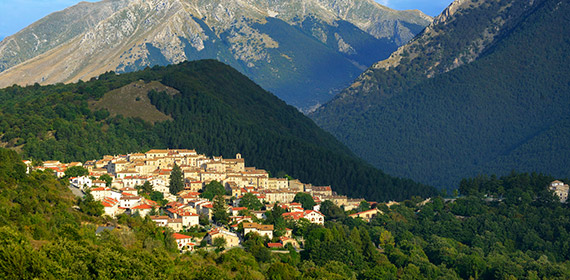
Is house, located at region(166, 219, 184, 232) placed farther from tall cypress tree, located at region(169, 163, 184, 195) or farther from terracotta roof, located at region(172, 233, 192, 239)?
tall cypress tree, located at region(169, 163, 184, 195)

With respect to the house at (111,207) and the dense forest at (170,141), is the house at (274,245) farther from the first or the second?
the dense forest at (170,141)

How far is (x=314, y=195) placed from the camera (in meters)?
145

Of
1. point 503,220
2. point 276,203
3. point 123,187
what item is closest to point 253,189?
point 276,203

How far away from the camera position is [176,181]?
129625 millimetres

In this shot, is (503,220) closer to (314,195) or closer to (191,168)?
(314,195)

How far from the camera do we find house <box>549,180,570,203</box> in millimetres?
154375

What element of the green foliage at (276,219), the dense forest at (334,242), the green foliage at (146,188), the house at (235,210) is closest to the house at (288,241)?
the green foliage at (276,219)

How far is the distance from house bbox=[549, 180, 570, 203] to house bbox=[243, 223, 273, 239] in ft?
217

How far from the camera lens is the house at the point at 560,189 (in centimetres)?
15438

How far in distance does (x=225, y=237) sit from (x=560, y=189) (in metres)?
76.3

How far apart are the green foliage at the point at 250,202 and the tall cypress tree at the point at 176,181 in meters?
10.8

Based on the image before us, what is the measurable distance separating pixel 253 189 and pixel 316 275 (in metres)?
45.9

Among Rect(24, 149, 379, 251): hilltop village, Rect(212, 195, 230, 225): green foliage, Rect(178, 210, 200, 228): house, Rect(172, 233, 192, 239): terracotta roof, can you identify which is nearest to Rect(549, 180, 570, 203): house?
Rect(24, 149, 379, 251): hilltop village

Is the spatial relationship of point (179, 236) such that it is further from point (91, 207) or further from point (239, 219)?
point (239, 219)
